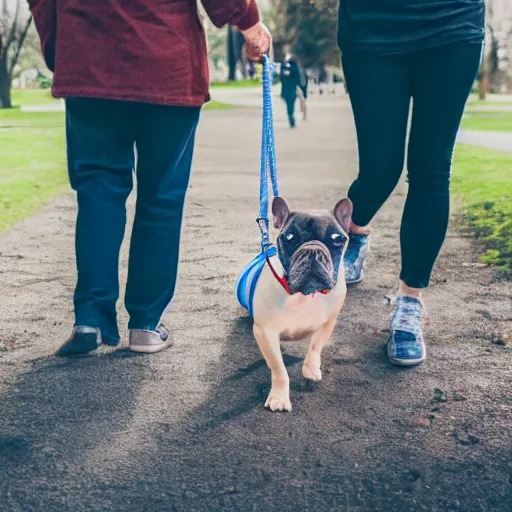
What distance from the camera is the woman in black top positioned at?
3.36 meters

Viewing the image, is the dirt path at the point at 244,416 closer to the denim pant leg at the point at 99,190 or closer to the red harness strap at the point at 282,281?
the denim pant leg at the point at 99,190

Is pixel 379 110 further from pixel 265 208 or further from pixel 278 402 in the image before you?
pixel 278 402

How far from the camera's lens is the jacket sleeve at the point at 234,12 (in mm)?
3309

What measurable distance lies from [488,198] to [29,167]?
20.9 ft

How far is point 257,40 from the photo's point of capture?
3.40 meters

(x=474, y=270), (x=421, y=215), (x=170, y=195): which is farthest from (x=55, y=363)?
(x=474, y=270)

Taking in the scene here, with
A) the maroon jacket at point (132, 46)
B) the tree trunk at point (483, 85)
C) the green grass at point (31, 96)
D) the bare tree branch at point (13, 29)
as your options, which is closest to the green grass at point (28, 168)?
the maroon jacket at point (132, 46)

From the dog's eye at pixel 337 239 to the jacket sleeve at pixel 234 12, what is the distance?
Result: 1.07m

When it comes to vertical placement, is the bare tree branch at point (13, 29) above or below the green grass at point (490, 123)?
above

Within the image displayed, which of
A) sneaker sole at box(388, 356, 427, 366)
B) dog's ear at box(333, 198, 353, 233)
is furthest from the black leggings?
dog's ear at box(333, 198, 353, 233)

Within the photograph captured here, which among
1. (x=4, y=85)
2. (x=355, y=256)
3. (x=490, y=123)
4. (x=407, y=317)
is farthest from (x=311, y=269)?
(x=4, y=85)

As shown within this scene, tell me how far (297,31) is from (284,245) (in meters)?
59.9

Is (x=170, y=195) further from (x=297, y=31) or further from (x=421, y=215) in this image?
(x=297, y=31)

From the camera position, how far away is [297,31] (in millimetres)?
60344
